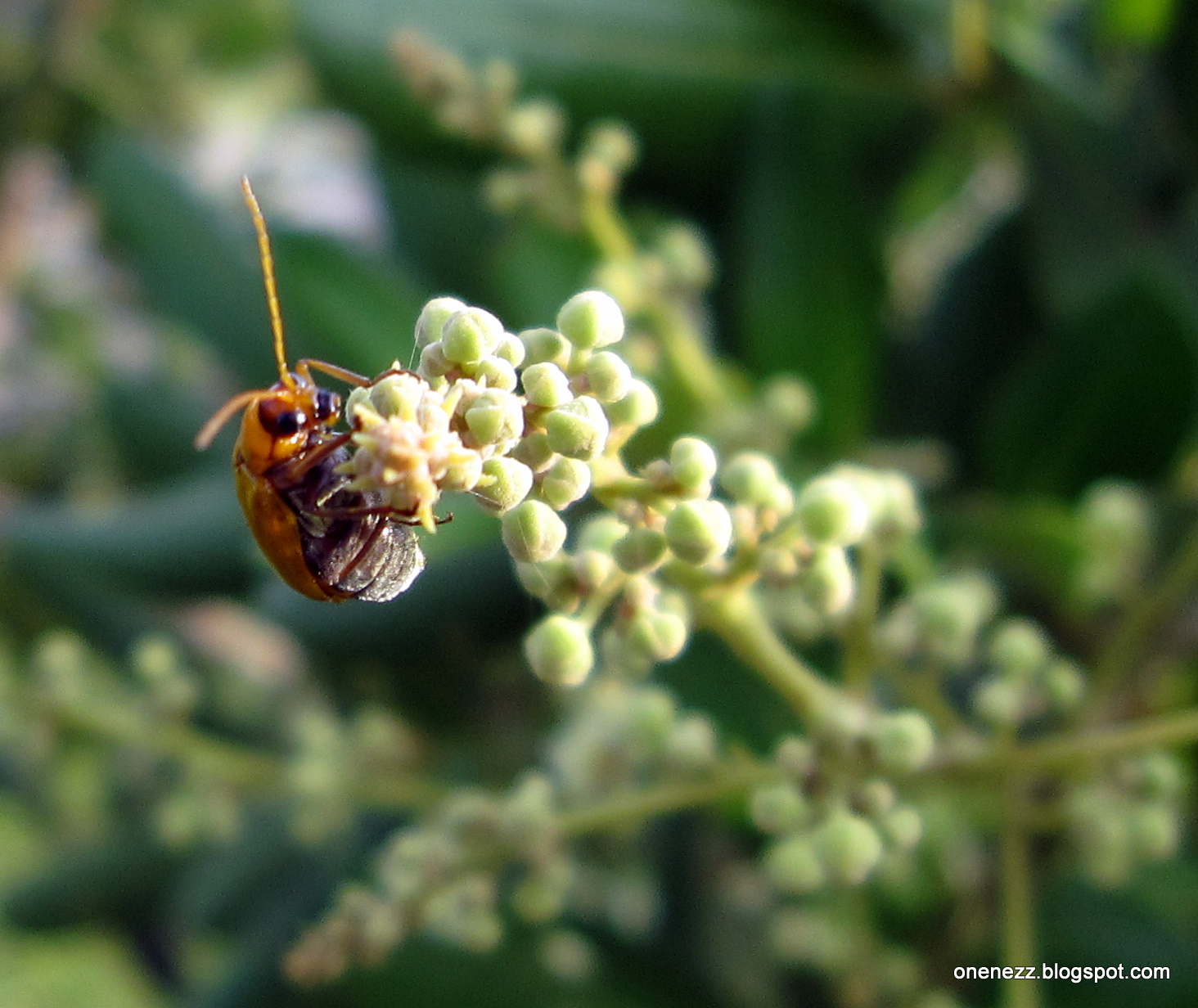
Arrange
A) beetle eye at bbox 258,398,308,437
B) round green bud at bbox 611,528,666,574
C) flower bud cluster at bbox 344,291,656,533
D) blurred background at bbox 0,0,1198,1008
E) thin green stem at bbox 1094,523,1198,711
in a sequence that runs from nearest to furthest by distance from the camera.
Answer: flower bud cluster at bbox 344,291,656,533
round green bud at bbox 611,528,666,574
beetle eye at bbox 258,398,308,437
thin green stem at bbox 1094,523,1198,711
blurred background at bbox 0,0,1198,1008

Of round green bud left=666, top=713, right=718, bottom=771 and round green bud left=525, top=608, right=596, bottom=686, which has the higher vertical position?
round green bud left=666, top=713, right=718, bottom=771

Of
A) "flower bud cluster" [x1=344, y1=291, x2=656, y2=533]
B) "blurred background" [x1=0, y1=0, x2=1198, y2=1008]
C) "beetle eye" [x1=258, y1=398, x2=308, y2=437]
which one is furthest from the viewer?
"blurred background" [x1=0, y1=0, x2=1198, y2=1008]

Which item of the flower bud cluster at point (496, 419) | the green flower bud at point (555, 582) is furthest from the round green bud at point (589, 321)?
the green flower bud at point (555, 582)

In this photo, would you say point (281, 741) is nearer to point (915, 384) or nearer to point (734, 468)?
point (915, 384)

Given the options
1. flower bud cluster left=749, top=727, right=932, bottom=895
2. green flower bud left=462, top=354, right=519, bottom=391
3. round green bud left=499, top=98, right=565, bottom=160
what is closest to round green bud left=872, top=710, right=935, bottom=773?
flower bud cluster left=749, top=727, right=932, bottom=895

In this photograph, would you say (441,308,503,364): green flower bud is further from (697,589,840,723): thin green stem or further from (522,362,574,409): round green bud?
(697,589,840,723): thin green stem

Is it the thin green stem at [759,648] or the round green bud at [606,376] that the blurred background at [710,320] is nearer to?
the thin green stem at [759,648]
